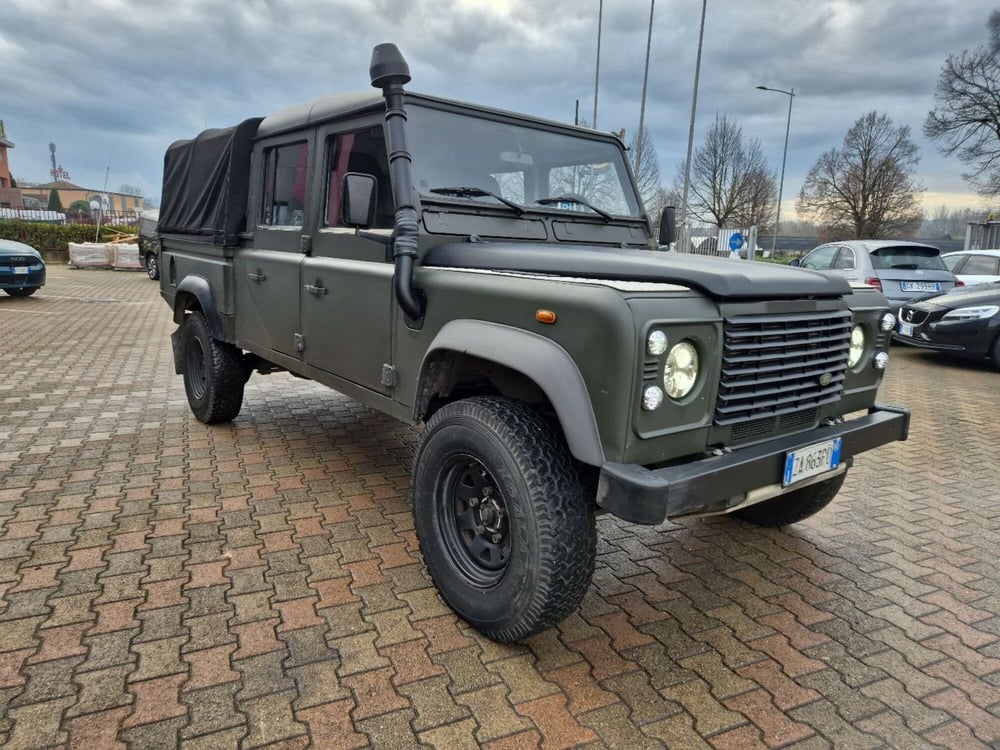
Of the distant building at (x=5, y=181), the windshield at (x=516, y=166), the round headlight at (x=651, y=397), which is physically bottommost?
the round headlight at (x=651, y=397)

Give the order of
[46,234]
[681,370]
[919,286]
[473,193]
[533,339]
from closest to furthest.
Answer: [681,370], [533,339], [473,193], [919,286], [46,234]

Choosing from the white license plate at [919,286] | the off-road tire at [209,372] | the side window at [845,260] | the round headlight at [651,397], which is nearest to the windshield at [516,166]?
the round headlight at [651,397]

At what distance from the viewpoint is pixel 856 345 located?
3008 millimetres

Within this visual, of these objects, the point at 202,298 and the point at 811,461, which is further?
the point at 202,298

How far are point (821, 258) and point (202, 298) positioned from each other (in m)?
9.64

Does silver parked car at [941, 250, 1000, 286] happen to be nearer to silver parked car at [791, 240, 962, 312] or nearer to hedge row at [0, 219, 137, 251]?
silver parked car at [791, 240, 962, 312]

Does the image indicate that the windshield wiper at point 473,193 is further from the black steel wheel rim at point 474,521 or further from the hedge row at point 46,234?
the hedge row at point 46,234

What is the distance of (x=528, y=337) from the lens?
2.39 meters

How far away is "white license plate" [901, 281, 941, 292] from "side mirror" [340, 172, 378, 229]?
9.57 metres

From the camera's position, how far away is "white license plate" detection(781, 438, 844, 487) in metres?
2.45

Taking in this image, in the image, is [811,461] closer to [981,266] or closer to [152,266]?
[981,266]

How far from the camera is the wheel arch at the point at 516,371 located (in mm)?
2174

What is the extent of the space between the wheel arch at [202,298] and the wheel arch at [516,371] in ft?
8.38

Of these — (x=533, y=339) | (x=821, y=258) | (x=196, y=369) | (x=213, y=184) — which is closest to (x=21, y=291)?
(x=196, y=369)
